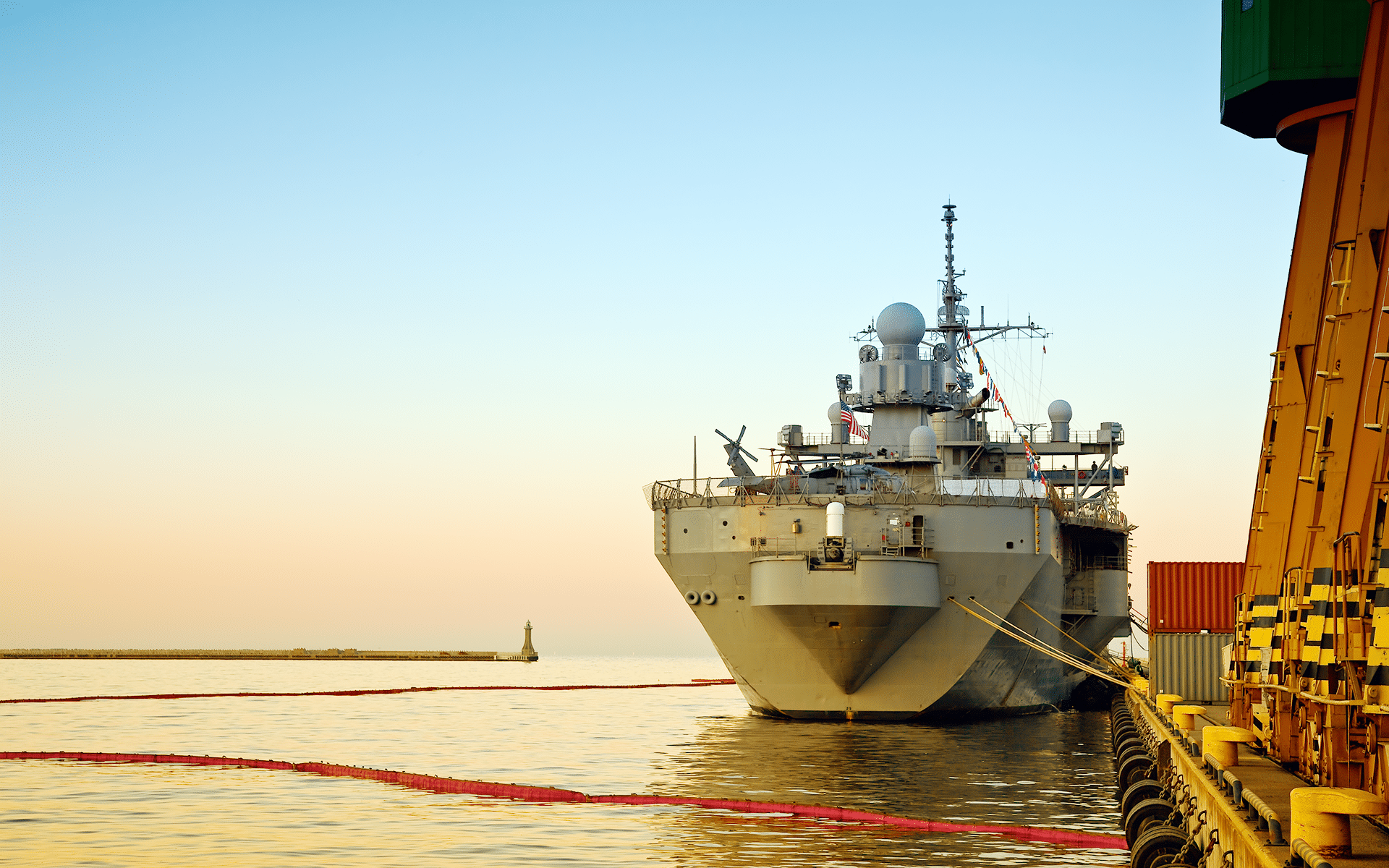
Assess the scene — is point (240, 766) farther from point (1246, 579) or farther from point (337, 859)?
point (1246, 579)

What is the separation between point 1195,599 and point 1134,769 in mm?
9800

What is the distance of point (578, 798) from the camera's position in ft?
→ 82.1

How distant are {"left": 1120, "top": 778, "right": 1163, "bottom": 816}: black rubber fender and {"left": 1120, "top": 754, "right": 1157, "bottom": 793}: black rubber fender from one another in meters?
3.23

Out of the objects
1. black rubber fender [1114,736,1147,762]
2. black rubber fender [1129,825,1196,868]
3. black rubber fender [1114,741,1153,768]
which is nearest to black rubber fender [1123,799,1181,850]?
black rubber fender [1129,825,1196,868]

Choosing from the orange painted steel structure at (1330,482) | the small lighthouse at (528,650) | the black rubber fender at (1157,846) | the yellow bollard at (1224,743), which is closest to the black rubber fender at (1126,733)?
the orange painted steel structure at (1330,482)

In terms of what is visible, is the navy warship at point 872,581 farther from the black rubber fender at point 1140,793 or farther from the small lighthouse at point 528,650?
the small lighthouse at point 528,650

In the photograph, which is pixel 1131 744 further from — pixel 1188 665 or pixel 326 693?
pixel 326 693

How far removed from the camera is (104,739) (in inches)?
1474

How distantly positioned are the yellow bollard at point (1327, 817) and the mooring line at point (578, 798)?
10.9 m

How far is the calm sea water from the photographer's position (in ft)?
62.4

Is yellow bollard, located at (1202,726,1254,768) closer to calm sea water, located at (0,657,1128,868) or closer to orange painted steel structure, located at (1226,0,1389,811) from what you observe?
orange painted steel structure, located at (1226,0,1389,811)

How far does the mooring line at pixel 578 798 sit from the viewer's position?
20.3 metres

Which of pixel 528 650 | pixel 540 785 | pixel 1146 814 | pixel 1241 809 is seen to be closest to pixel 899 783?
pixel 540 785

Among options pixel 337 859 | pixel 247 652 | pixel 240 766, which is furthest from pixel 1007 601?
pixel 247 652
